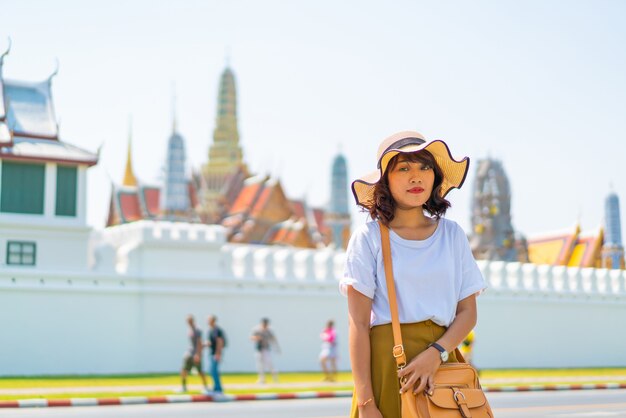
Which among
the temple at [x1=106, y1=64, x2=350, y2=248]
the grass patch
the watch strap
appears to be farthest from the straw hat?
the temple at [x1=106, y1=64, x2=350, y2=248]

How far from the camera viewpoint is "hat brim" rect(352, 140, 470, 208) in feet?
12.0

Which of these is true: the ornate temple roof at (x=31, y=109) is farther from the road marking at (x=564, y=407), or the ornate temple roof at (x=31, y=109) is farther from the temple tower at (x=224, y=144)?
the temple tower at (x=224, y=144)

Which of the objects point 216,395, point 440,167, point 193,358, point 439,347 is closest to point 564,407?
point 216,395

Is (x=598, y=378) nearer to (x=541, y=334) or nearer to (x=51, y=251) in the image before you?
(x=541, y=334)

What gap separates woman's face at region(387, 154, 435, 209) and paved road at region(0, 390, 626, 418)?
878cm

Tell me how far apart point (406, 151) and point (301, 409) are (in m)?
10.5

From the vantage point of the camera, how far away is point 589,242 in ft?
159

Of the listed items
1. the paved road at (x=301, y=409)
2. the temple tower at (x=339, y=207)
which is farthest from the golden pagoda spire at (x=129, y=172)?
the paved road at (x=301, y=409)

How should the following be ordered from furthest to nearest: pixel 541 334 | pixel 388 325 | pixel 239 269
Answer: pixel 541 334, pixel 239 269, pixel 388 325

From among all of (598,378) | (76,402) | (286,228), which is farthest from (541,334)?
(286,228)

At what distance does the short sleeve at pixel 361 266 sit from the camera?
3.58 meters

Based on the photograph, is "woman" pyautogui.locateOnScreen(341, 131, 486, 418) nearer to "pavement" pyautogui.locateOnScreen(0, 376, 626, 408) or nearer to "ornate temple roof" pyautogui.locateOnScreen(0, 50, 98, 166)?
"pavement" pyautogui.locateOnScreen(0, 376, 626, 408)

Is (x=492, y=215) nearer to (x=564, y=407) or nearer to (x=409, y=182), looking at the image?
(x=564, y=407)

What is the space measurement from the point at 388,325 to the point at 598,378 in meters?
21.1
